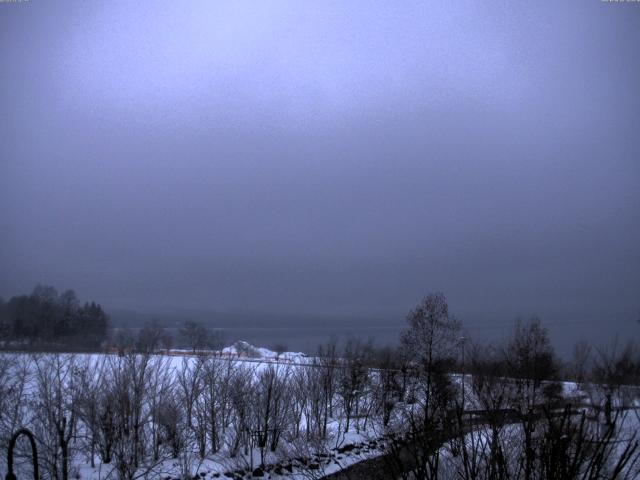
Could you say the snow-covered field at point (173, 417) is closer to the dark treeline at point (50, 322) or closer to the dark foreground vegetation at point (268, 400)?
the dark foreground vegetation at point (268, 400)

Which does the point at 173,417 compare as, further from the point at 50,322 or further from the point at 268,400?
the point at 50,322

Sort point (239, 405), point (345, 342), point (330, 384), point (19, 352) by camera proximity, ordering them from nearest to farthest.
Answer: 1. point (239, 405)
2. point (19, 352)
3. point (330, 384)
4. point (345, 342)

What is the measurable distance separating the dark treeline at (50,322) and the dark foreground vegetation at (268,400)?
13.7 metres

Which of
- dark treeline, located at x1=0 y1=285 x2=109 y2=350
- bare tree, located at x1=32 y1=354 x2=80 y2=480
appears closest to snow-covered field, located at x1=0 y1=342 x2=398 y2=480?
bare tree, located at x1=32 y1=354 x2=80 y2=480

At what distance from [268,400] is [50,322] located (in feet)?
157

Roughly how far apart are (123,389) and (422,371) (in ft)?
90.1

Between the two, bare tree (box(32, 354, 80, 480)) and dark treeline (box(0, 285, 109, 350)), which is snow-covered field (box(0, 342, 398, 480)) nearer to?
bare tree (box(32, 354, 80, 480))

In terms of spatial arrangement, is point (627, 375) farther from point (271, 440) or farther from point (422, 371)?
point (271, 440)

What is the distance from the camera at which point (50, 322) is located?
68750mm

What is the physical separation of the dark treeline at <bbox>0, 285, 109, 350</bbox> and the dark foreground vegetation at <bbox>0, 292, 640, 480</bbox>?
1374 centimetres

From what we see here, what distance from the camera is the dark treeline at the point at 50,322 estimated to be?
50584 millimetres

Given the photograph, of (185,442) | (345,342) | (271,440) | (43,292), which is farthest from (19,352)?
(43,292)

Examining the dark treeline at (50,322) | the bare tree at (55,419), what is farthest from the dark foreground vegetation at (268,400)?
the dark treeline at (50,322)

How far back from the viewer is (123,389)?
30938 millimetres
